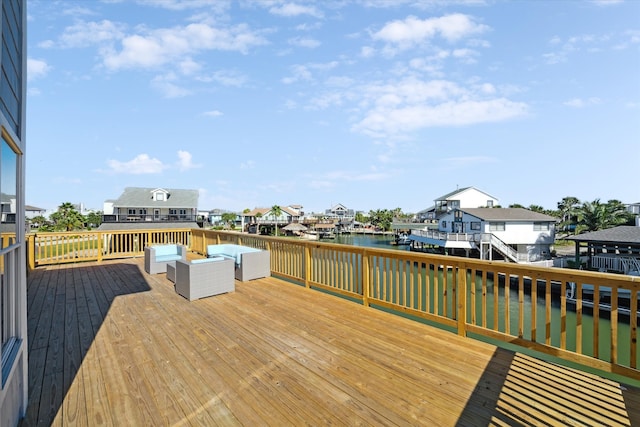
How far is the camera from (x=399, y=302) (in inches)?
150

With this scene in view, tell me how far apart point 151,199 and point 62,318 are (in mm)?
26560

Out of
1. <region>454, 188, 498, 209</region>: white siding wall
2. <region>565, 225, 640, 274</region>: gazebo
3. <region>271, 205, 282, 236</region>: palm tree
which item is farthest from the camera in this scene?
<region>271, 205, 282, 236</region>: palm tree

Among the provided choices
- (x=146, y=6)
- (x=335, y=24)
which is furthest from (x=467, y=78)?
(x=146, y=6)

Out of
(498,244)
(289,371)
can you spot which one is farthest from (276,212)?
(289,371)

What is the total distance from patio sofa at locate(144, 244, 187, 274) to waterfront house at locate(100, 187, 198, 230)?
66.4 feet

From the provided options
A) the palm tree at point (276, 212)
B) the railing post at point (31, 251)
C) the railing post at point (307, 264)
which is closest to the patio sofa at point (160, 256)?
the railing post at point (31, 251)

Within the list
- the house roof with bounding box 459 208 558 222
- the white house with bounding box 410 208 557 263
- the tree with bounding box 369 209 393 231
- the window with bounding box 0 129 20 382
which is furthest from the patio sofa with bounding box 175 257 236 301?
the tree with bounding box 369 209 393 231

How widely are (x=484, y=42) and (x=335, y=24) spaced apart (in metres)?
5.09

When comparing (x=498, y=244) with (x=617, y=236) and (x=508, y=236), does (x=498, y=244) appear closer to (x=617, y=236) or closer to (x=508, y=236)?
(x=508, y=236)

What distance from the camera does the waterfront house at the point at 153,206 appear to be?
84.4ft

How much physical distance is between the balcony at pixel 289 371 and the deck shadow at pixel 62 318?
2 centimetres

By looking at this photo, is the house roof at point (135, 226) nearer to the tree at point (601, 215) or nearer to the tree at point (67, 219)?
the tree at point (67, 219)

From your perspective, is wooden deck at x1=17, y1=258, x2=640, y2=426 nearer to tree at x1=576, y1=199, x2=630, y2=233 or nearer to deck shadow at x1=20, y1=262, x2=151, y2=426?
deck shadow at x1=20, y1=262, x2=151, y2=426

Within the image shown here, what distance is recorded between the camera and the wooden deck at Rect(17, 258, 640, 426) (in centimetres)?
189
